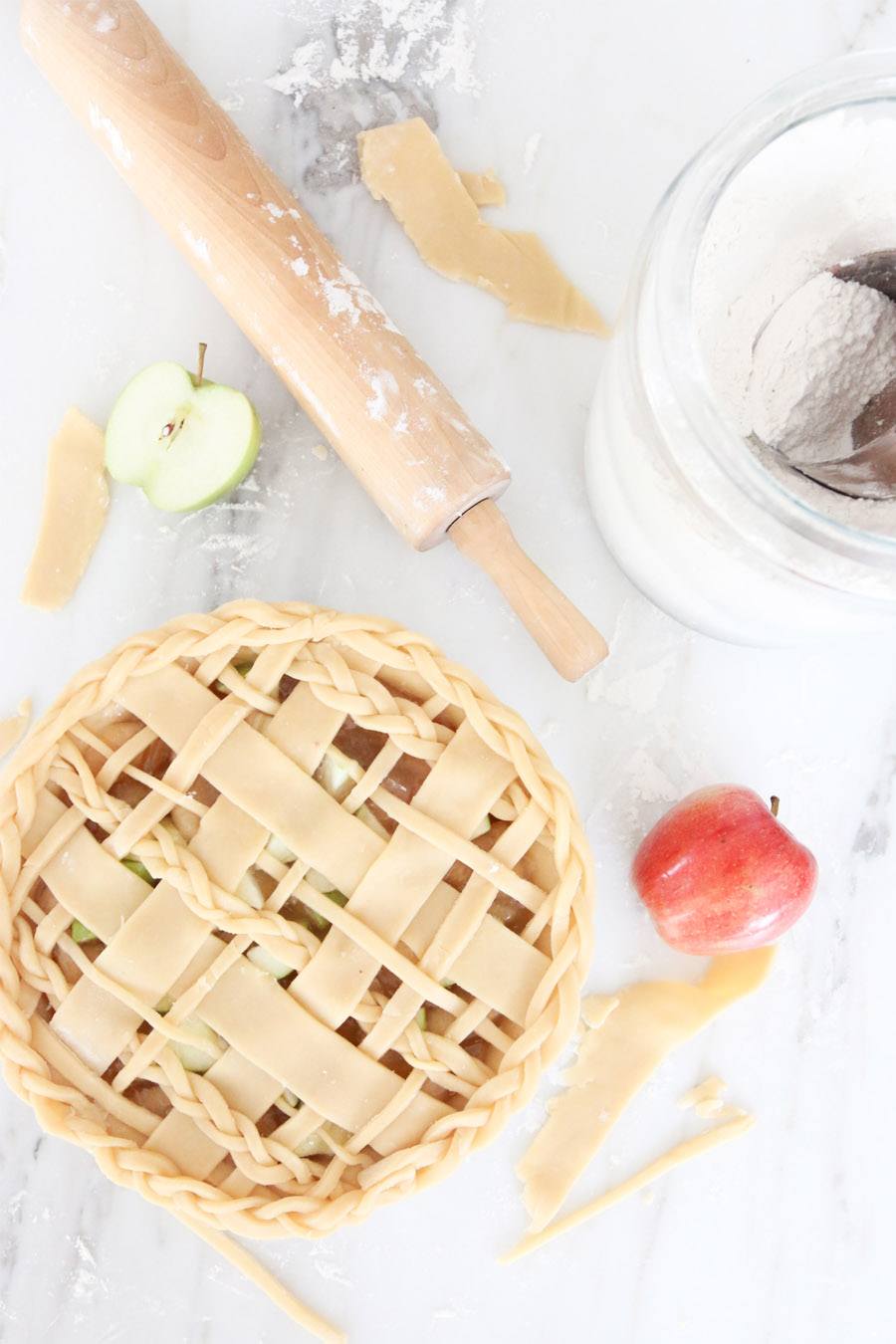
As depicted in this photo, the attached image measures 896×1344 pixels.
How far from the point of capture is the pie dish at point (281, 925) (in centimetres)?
69

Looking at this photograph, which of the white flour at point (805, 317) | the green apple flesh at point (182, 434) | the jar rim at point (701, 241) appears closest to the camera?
the jar rim at point (701, 241)

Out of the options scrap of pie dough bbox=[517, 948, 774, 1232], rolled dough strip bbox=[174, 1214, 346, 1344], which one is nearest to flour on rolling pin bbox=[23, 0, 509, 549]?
scrap of pie dough bbox=[517, 948, 774, 1232]

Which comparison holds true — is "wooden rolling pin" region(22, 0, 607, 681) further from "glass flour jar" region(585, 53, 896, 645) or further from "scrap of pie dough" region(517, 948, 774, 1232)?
"scrap of pie dough" region(517, 948, 774, 1232)

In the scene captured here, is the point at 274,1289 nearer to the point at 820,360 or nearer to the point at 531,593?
the point at 531,593

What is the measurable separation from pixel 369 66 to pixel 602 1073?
73 cm

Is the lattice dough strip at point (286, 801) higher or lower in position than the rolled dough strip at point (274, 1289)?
higher

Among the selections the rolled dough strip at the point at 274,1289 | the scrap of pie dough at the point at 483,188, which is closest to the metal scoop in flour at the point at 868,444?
the scrap of pie dough at the point at 483,188

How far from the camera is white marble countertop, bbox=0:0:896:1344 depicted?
0.82 m

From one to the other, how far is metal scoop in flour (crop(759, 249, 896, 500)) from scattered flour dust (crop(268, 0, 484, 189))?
0.33 m

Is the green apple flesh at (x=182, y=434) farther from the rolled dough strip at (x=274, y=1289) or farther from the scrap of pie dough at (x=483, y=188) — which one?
the rolled dough strip at (x=274, y=1289)

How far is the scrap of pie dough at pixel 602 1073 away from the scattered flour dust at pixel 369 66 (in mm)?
627

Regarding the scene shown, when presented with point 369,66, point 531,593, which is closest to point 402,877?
point 531,593

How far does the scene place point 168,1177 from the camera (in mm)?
669

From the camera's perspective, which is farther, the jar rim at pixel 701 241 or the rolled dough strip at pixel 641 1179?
the rolled dough strip at pixel 641 1179
